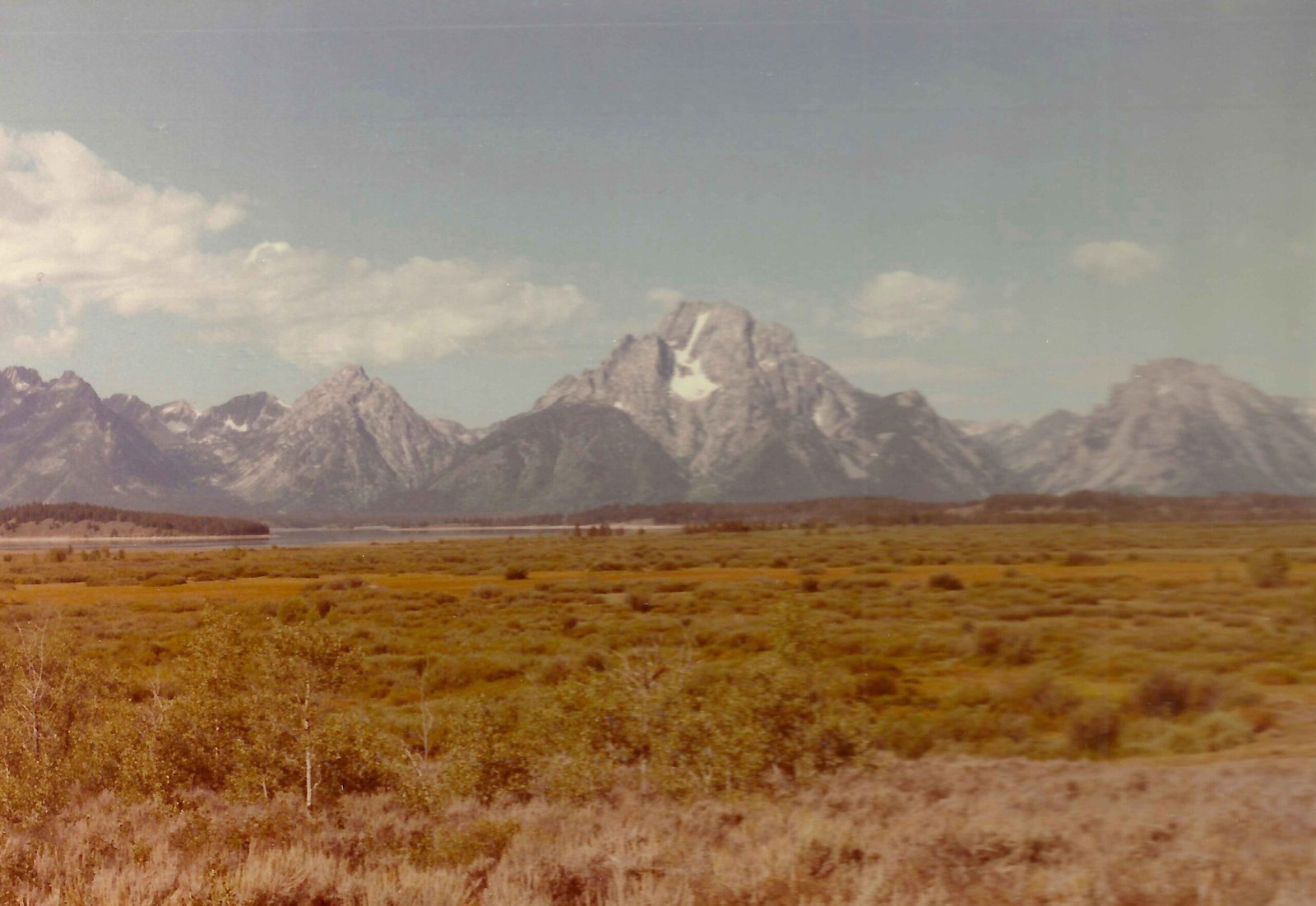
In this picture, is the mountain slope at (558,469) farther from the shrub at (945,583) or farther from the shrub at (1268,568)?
the shrub at (1268,568)

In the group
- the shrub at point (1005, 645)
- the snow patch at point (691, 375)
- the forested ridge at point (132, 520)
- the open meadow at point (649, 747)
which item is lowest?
the shrub at point (1005, 645)

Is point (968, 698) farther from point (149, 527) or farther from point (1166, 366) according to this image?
point (149, 527)

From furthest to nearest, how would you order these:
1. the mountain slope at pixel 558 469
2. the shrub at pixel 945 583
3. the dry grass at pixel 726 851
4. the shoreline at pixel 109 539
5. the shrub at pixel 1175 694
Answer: the mountain slope at pixel 558 469, the shrub at pixel 945 583, the shoreline at pixel 109 539, the shrub at pixel 1175 694, the dry grass at pixel 726 851

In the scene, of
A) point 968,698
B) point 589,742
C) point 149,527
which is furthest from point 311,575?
point 968,698

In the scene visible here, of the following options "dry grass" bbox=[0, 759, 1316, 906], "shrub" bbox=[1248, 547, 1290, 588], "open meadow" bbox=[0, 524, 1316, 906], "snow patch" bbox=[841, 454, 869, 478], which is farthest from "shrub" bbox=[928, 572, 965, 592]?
"dry grass" bbox=[0, 759, 1316, 906]

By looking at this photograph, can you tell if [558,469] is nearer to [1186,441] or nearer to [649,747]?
[1186,441]

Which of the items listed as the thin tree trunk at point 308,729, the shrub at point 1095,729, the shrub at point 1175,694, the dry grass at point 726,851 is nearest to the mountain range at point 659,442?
the shrub at point 1175,694
